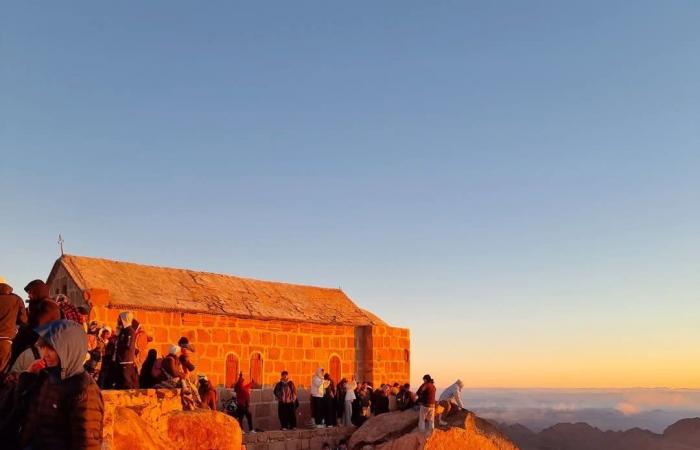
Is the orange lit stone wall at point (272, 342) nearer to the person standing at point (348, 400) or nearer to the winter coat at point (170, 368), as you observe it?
the person standing at point (348, 400)

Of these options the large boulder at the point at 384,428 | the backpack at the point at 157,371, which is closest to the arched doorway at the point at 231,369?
the large boulder at the point at 384,428

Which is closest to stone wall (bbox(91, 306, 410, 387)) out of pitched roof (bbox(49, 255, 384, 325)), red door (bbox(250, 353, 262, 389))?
red door (bbox(250, 353, 262, 389))

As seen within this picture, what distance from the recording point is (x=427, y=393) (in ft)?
57.6

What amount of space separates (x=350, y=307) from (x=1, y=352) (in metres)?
19.3

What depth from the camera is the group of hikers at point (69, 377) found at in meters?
4.03

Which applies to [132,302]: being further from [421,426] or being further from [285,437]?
[421,426]

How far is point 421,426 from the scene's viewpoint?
17.5 m

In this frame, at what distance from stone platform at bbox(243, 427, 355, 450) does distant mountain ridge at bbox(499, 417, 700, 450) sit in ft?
64.9

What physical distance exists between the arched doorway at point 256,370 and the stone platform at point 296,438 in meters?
3.46

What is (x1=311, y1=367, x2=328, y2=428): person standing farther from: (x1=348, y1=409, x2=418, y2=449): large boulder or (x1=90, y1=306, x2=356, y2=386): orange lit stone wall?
(x1=90, y1=306, x2=356, y2=386): orange lit stone wall

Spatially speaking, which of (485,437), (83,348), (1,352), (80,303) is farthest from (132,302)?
(83,348)

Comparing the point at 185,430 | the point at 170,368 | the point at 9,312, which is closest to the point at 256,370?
the point at 170,368

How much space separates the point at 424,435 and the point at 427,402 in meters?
0.87

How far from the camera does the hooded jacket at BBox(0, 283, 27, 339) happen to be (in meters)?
6.97
